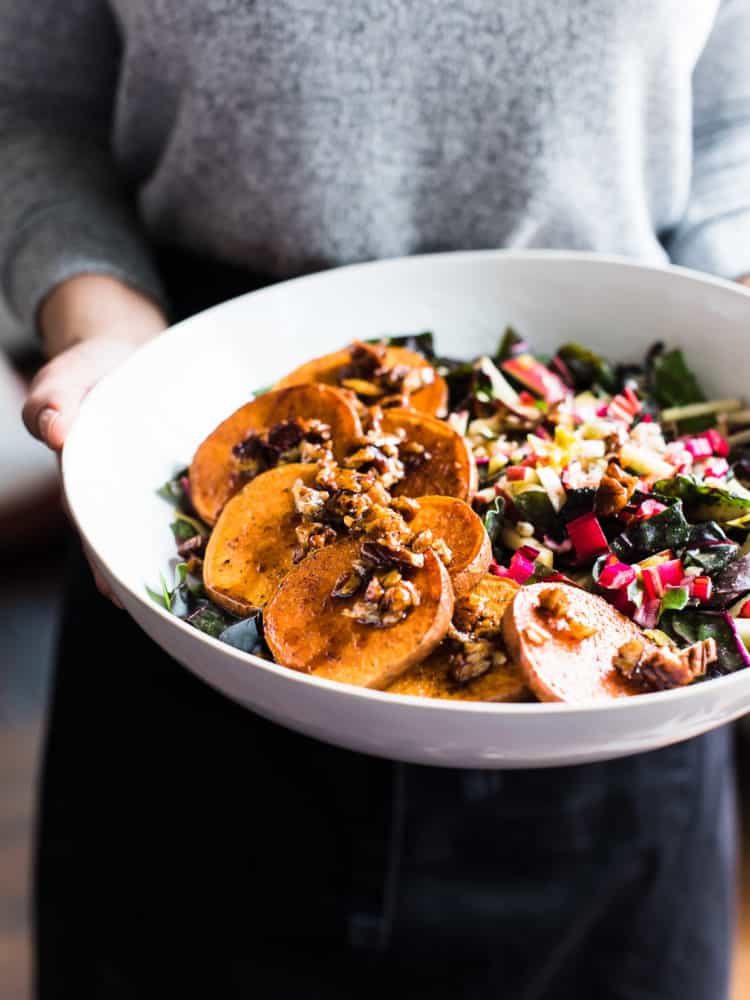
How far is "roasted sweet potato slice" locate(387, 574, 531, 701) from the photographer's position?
0.97 m

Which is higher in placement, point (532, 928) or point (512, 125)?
point (512, 125)

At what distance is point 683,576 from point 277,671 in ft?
1.60

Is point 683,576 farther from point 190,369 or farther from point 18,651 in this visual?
point 18,651

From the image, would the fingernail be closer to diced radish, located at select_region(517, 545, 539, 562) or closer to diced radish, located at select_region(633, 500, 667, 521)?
diced radish, located at select_region(517, 545, 539, 562)

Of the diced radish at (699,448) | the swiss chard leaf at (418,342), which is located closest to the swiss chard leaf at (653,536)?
the diced radish at (699,448)

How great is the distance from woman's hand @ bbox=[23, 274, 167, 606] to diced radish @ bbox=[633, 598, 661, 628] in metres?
0.62

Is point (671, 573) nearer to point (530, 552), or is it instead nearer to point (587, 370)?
point (530, 552)

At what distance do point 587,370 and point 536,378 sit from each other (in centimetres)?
13

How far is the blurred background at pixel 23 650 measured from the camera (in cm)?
279

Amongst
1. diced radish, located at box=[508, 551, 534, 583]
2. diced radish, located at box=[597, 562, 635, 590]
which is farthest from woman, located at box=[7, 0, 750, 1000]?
diced radish, located at box=[597, 562, 635, 590]

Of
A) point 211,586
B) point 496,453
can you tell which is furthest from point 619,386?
point 211,586

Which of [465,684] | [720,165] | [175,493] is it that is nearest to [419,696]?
[465,684]

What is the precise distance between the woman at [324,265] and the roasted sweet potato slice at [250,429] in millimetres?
203

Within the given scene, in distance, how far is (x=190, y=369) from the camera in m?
1.44
